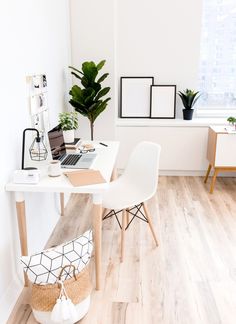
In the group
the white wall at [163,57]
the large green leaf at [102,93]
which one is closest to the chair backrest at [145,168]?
the large green leaf at [102,93]

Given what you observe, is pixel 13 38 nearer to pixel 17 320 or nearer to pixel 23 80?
pixel 23 80

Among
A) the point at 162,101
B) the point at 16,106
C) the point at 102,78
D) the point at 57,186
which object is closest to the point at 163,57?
the point at 162,101

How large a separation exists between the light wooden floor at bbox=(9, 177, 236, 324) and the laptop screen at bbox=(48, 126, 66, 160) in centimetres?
74

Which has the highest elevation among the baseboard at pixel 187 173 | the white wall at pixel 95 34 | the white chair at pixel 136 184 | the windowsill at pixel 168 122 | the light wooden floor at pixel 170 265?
the white wall at pixel 95 34

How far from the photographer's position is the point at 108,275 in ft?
7.95

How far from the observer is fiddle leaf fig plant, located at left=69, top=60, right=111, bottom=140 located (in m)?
3.44

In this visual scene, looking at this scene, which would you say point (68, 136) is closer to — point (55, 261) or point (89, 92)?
point (89, 92)

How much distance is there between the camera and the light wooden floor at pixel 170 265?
2.07 metres

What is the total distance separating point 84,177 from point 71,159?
1.60 ft

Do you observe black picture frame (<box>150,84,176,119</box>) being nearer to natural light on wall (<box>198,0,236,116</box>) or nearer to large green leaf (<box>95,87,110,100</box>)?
natural light on wall (<box>198,0,236,116</box>)

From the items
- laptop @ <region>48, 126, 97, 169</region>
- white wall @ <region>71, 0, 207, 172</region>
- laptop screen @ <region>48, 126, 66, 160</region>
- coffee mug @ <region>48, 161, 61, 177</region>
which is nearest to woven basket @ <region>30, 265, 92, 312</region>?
coffee mug @ <region>48, 161, 61, 177</region>

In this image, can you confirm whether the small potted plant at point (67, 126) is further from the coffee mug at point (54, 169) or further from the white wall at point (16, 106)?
the coffee mug at point (54, 169)

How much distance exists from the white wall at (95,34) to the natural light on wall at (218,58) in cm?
135

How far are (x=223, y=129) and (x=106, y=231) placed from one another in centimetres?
183
